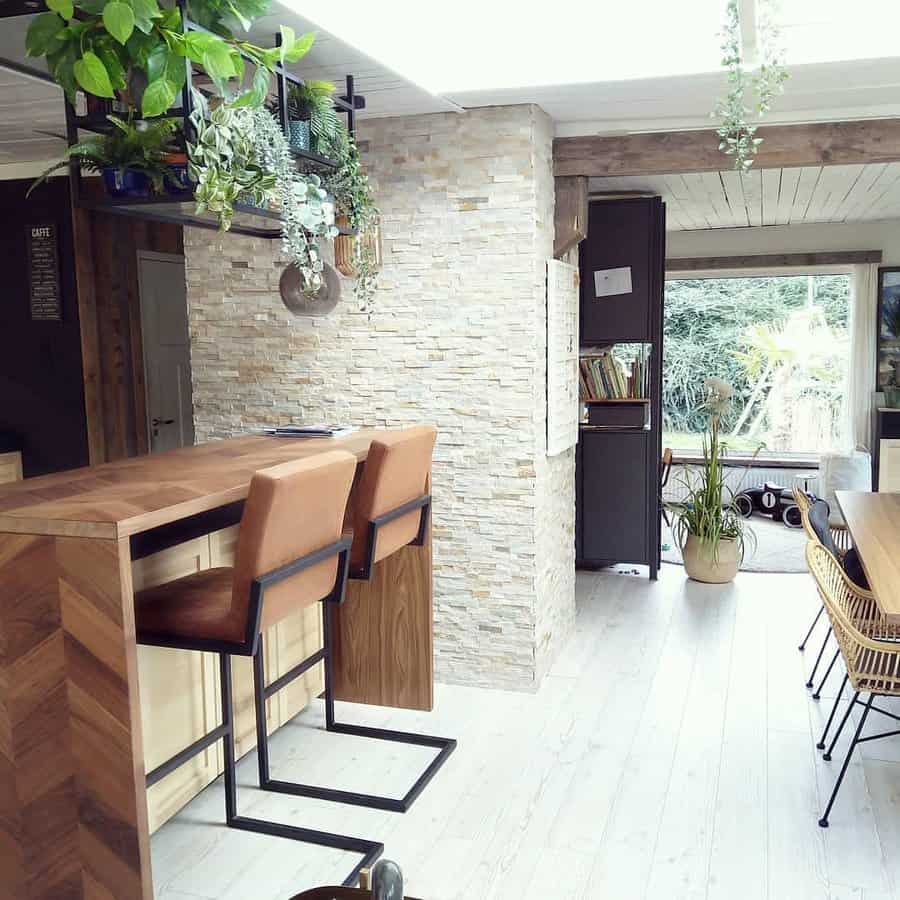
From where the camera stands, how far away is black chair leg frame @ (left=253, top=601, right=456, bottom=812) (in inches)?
114

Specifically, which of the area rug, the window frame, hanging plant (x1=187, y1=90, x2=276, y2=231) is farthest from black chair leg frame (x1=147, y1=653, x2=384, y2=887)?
the window frame

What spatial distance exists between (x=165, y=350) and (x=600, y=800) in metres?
4.12

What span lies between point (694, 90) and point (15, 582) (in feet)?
9.45

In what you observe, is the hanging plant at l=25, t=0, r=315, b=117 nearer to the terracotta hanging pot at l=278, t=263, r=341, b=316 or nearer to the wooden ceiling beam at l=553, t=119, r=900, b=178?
the terracotta hanging pot at l=278, t=263, r=341, b=316

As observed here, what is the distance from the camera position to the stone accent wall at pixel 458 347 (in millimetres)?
3713

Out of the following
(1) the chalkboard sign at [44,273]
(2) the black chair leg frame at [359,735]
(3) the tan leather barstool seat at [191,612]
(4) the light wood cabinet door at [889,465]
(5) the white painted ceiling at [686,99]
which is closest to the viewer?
(3) the tan leather barstool seat at [191,612]

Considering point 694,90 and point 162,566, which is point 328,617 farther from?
point 694,90

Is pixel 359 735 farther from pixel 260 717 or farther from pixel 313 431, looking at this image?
pixel 313 431

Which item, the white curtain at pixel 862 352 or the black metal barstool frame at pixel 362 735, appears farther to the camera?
the white curtain at pixel 862 352

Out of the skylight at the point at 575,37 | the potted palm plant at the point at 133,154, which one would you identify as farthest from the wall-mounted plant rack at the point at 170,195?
the skylight at the point at 575,37

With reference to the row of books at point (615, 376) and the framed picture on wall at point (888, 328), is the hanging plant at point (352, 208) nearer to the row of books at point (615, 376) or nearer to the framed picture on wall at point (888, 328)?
the row of books at point (615, 376)

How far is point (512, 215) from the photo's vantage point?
12.1 ft

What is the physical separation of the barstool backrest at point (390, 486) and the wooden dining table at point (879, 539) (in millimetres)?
1447

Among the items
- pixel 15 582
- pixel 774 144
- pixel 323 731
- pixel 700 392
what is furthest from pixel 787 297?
pixel 15 582
